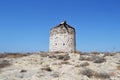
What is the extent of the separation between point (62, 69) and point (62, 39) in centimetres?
1139

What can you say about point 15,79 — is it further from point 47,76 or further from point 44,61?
point 44,61

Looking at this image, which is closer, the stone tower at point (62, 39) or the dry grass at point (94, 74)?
the dry grass at point (94, 74)

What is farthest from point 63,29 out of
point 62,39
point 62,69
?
point 62,69

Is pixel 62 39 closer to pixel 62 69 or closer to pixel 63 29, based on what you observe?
pixel 63 29

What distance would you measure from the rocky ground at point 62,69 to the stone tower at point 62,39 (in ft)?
18.7

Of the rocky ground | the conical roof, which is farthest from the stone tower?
the rocky ground

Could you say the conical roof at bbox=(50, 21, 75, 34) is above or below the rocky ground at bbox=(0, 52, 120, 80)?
above

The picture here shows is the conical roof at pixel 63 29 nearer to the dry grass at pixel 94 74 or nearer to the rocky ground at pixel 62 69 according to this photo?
the rocky ground at pixel 62 69

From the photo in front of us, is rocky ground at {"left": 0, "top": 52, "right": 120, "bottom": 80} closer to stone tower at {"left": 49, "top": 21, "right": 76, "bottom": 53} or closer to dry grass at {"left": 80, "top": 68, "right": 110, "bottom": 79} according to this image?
dry grass at {"left": 80, "top": 68, "right": 110, "bottom": 79}

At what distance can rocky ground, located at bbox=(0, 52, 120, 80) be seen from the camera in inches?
680

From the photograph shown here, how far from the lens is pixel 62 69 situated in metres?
19.4

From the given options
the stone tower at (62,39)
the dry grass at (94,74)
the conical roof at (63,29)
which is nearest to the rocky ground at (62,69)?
the dry grass at (94,74)

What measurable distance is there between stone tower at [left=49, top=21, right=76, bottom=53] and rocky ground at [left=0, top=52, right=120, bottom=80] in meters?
5.68

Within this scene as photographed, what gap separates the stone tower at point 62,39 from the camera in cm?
3055
